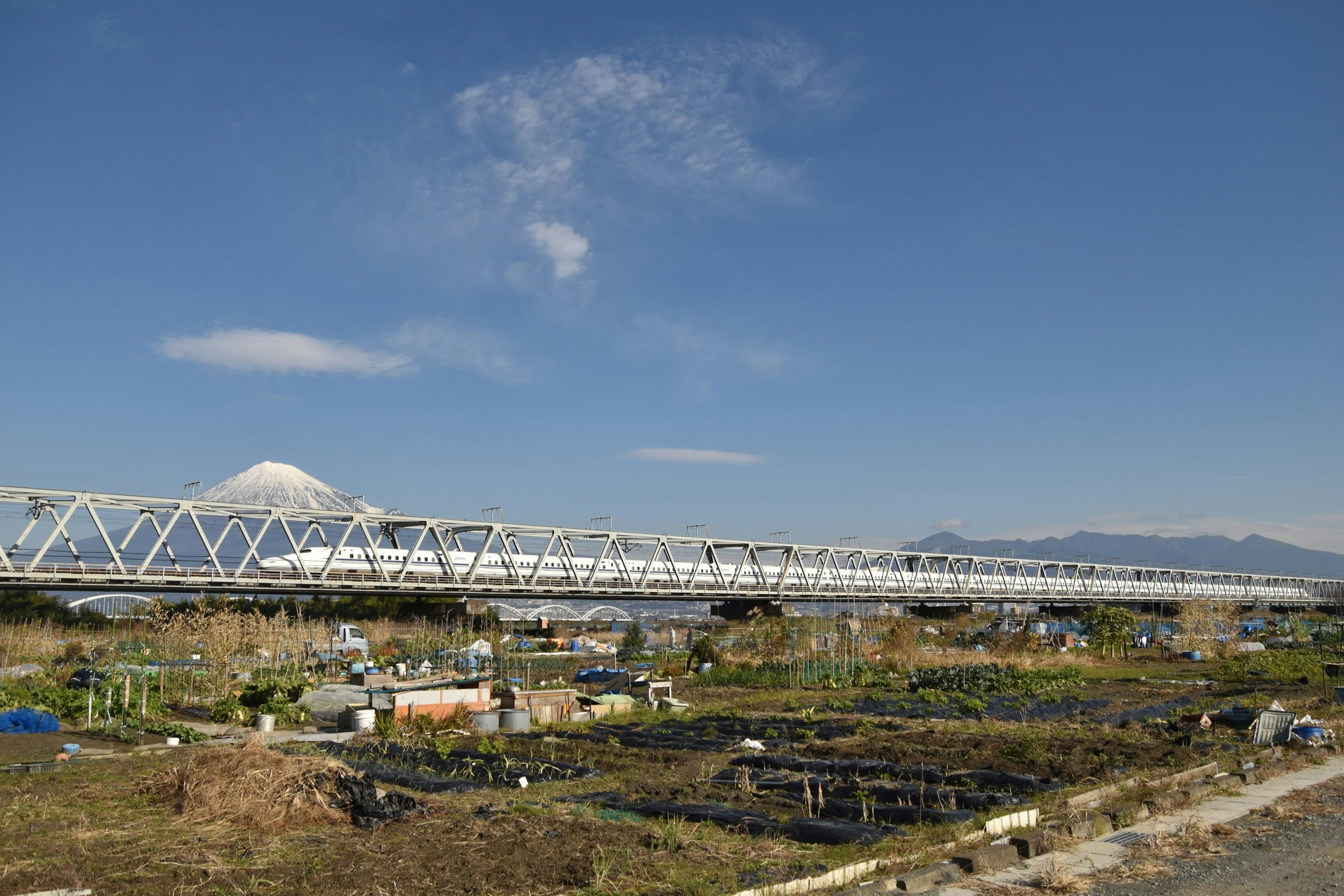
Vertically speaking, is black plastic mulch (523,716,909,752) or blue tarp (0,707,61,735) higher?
blue tarp (0,707,61,735)

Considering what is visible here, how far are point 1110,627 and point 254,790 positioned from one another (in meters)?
47.0

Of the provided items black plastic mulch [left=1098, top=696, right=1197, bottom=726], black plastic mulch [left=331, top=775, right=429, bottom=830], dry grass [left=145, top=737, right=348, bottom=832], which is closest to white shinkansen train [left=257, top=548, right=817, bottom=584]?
dry grass [left=145, top=737, right=348, bottom=832]

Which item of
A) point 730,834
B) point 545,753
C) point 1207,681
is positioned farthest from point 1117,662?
point 730,834

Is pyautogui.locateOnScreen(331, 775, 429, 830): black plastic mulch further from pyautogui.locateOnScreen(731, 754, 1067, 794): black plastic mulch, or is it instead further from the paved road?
the paved road

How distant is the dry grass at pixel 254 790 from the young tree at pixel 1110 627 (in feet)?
149

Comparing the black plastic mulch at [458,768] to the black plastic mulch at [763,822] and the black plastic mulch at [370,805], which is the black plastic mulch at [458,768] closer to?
the black plastic mulch at [370,805]

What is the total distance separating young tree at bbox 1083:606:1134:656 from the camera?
48.1m

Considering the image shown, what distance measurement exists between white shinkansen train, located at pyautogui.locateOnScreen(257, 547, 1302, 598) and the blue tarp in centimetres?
3882

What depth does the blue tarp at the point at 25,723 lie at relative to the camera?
63.4 feet

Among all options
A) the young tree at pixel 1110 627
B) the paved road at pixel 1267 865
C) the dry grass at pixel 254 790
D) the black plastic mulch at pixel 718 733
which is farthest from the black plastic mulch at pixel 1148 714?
the young tree at pixel 1110 627

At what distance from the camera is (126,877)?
8945mm

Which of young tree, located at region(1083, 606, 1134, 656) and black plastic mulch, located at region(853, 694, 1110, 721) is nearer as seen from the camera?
black plastic mulch, located at region(853, 694, 1110, 721)

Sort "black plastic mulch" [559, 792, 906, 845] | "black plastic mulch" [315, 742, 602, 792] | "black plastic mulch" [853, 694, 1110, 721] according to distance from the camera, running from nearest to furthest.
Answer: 1. "black plastic mulch" [559, 792, 906, 845]
2. "black plastic mulch" [315, 742, 602, 792]
3. "black plastic mulch" [853, 694, 1110, 721]

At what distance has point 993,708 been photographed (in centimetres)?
2520
